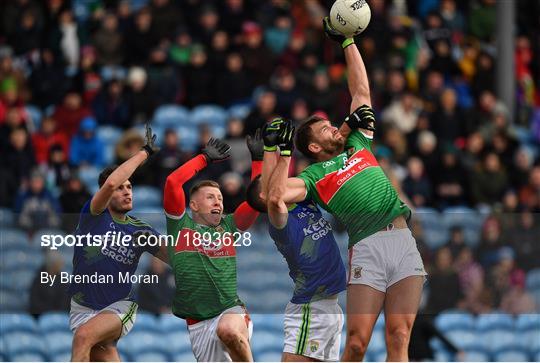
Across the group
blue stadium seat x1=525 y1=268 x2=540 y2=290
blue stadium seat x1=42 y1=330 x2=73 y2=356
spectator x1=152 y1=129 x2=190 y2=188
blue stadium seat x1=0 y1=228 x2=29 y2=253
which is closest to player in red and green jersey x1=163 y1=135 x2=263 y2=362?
blue stadium seat x1=42 y1=330 x2=73 y2=356

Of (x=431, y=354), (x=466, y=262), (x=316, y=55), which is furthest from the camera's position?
(x=316, y=55)

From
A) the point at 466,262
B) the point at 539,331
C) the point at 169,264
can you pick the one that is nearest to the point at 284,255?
the point at 169,264

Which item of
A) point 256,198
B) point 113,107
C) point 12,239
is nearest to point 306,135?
point 256,198

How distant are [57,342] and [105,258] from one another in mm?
1720

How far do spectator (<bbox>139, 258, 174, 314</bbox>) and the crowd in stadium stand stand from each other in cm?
432

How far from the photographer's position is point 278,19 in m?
21.5

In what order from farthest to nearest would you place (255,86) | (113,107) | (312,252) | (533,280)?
(255,86) < (113,107) < (533,280) < (312,252)

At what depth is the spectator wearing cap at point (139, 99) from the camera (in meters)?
20.2

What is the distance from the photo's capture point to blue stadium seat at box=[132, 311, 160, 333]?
13367 millimetres

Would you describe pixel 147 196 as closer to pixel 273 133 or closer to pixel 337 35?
pixel 337 35

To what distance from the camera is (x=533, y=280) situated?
47.1ft

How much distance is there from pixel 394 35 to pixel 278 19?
5.08ft

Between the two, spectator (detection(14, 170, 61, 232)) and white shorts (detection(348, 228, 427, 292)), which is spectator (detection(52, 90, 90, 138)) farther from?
white shorts (detection(348, 228, 427, 292))

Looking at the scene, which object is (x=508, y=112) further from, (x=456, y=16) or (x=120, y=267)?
(x=120, y=267)
